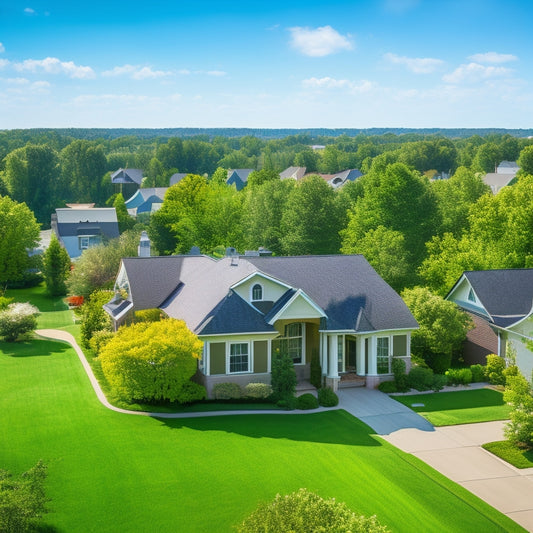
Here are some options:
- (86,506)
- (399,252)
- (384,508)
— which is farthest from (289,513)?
(399,252)

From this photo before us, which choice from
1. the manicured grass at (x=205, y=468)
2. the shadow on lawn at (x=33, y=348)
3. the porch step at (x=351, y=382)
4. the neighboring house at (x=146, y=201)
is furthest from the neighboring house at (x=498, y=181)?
the manicured grass at (x=205, y=468)

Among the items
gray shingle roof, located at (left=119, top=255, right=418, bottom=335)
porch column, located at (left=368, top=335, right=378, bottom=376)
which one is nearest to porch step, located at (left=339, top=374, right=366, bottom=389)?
porch column, located at (left=368, top=335, right=378, bottom=376)

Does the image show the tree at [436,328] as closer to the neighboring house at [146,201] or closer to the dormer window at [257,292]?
the dormer window at [257,292]

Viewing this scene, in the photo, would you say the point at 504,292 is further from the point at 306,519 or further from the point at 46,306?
the point at 46,306

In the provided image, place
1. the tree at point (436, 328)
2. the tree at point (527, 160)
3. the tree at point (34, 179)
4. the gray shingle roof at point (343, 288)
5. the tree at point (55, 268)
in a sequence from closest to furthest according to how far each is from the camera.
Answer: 1. the gray shingle roof at point (343, 288)
2. the tree at point (436, 328)
3. the tree at point (55, 268)
4. the tree at point (527, 160)
5. the tree at point (34, 179)

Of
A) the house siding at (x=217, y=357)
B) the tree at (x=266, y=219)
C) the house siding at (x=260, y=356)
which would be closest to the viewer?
the house siding at (x=217, y=357)

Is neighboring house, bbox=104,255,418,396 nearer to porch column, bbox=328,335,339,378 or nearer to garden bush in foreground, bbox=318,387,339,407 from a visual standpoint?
porch column, bbox=328,335,339,378

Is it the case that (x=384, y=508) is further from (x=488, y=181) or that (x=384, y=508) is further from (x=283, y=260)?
(x=488, y=181)
